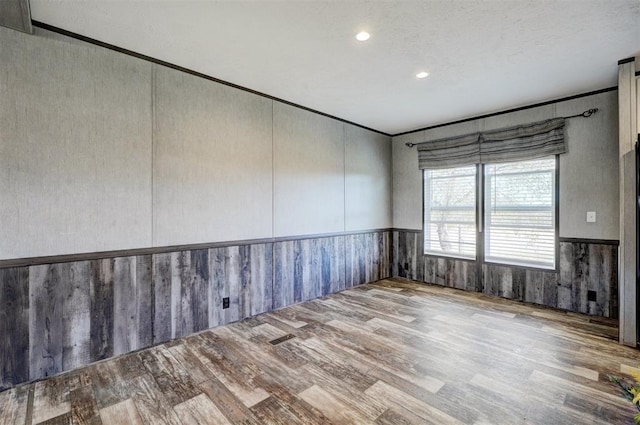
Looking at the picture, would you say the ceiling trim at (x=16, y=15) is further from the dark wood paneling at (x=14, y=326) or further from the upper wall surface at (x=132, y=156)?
the dark wood paneling at (x=14, y=326)

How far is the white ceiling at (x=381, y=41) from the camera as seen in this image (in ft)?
7.22

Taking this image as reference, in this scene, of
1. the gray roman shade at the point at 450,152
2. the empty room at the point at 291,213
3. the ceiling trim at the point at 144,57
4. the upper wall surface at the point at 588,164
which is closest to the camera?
the empty room at the point at 291,213

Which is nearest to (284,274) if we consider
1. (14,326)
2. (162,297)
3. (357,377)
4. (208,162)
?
(162,297)

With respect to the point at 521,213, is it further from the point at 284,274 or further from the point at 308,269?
the point at 284,274

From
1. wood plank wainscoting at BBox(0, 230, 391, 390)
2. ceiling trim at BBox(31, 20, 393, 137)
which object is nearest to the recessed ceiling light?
ceiling trim at BBox(31, 20, 393, 137)

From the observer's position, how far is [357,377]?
2.38 metres

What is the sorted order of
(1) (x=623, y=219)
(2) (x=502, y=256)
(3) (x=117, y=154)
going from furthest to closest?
(2) (x=502, y=256) < (1) (x=623, y=219) < (3) (x=117, y=154)

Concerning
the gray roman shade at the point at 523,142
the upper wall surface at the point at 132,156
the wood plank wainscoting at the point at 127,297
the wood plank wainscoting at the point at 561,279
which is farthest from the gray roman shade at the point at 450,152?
the wood plank wainscoting at the point at 127,297

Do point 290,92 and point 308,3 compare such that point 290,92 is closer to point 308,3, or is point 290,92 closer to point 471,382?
point 308,3

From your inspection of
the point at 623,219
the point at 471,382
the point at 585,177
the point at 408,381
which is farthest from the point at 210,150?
the point at 585,177

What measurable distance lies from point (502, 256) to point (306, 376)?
3615 mm

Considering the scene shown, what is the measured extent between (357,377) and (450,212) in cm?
357

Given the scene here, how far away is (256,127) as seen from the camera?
374cm

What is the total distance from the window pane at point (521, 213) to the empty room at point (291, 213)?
27mm
